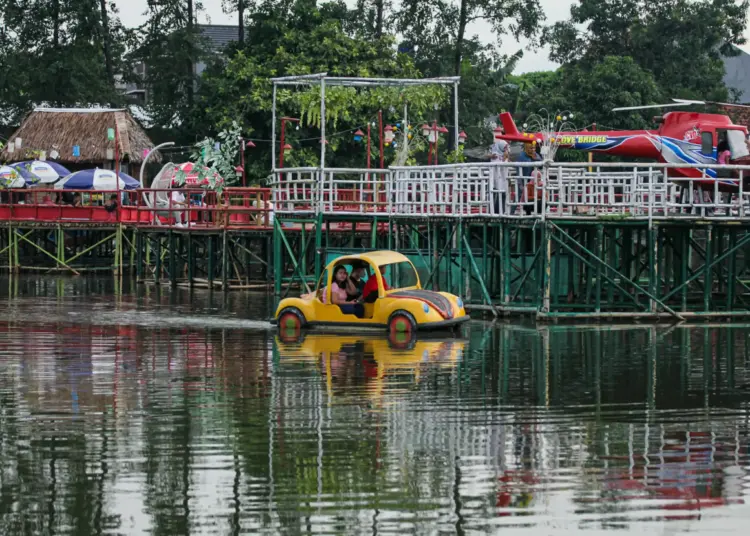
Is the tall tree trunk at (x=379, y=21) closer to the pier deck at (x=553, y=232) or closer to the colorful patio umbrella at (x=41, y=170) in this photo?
the colorful patio umbrella at (x=41, y=170)

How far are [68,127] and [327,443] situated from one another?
45452 millimetres

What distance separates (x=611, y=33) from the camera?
6200 centimetres

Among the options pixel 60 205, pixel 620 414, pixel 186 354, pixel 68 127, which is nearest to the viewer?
pixel 620 414

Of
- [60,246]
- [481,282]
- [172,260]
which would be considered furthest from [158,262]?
[481,282]

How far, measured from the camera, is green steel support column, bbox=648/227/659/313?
29.1 m

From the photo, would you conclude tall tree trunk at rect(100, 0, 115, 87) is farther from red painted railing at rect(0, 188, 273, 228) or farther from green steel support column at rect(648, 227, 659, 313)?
green steel support column at rect(648, 227, 659, 313)

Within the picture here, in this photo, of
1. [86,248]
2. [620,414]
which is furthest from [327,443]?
[86,248]

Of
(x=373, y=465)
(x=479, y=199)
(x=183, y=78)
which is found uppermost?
(x=183, y=78)

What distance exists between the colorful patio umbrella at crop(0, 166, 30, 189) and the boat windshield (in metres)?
25.6

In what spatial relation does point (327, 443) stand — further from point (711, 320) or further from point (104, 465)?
point (711, 320)

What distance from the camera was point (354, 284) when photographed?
26.7 m

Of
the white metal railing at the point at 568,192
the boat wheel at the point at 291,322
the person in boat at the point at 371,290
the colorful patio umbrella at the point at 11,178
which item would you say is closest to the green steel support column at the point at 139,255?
the colorful patio umbrella at the point at 11,178

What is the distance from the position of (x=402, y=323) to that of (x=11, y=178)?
29.1m

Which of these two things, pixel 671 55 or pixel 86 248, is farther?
pixel 671 55
